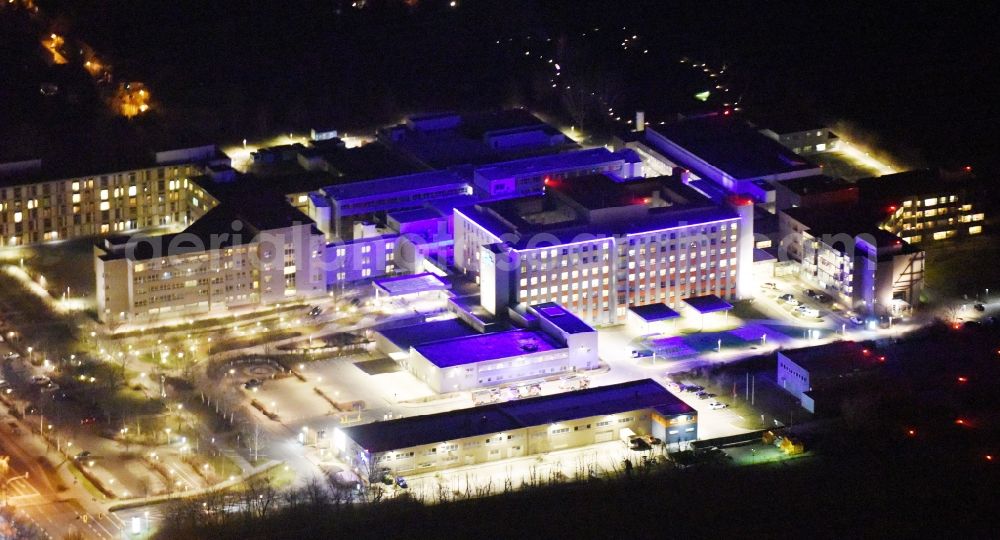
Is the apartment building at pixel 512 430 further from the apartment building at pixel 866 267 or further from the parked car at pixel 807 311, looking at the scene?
the apartment building at pixel 866 267

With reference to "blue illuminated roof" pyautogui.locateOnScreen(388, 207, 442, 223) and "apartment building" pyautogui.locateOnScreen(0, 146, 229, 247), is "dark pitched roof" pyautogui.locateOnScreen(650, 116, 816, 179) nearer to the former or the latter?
"blue illuminated roof" pyautogui.locateOnScreen(388, 207, 442, 223)

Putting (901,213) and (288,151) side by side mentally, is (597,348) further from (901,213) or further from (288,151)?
(288,151)

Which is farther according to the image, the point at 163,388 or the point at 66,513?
the point at 163,388

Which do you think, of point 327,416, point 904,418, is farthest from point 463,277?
point 904,418

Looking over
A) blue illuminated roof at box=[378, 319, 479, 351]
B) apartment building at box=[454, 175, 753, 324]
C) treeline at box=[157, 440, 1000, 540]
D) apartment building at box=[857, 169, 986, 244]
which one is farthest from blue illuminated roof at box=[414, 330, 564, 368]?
apartment building at box=[857, 169, 986, 244]

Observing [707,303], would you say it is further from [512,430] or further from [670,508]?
[670,508]

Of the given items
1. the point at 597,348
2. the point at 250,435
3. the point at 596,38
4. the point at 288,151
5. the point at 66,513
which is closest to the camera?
the point at 66,513

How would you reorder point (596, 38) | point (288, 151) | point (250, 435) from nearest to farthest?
point (250, 435)
point (288, 151)
point (596, 38)
